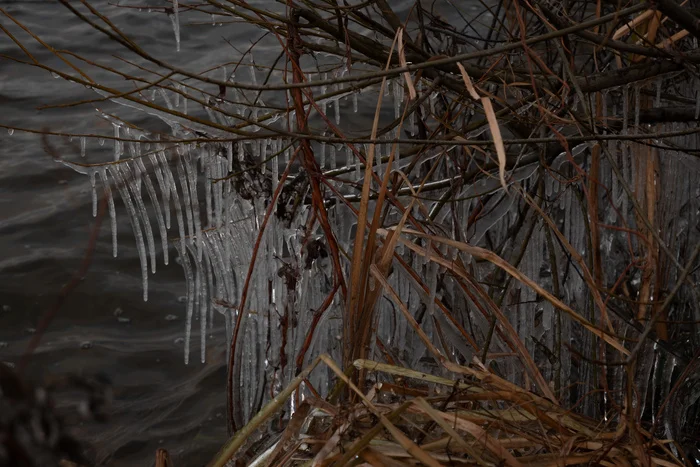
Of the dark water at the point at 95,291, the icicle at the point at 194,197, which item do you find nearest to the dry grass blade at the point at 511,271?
the icicle at the point at 194,197

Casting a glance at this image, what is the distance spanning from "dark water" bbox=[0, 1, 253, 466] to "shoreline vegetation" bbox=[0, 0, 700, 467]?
3.60 ft

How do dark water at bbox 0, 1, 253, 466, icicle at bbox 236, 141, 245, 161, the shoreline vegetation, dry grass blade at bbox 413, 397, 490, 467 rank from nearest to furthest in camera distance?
dry grass blade at bbox 413, 397, 490, 467, the shoreline vegetation, icicle at bbox 236, 141, 245, 161, dark water at bbox 0, 1, 253, 466

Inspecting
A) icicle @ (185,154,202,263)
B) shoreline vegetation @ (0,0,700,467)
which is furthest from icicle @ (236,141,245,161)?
icicle @ (185,154,202,263)

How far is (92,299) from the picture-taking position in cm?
444

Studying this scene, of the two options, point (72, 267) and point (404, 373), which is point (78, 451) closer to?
point (404, 373)

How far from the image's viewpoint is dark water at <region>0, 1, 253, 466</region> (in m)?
3.73

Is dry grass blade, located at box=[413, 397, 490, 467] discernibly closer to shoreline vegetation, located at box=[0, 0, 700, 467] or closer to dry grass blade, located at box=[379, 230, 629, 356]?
shoreline vegetation, located at box=[0, 0, 700, 467]

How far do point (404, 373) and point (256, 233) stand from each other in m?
0.99

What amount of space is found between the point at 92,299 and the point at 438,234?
2789 mm

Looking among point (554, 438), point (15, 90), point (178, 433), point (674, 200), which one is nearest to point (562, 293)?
point (674, 200)

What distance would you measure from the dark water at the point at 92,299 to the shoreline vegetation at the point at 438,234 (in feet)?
3.60

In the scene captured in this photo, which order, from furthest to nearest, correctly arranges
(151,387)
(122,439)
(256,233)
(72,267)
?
(72,267)
(151,387)
(122,439)
(256,233)

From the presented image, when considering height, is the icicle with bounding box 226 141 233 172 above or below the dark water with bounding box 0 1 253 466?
above

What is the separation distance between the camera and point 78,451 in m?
1.06
